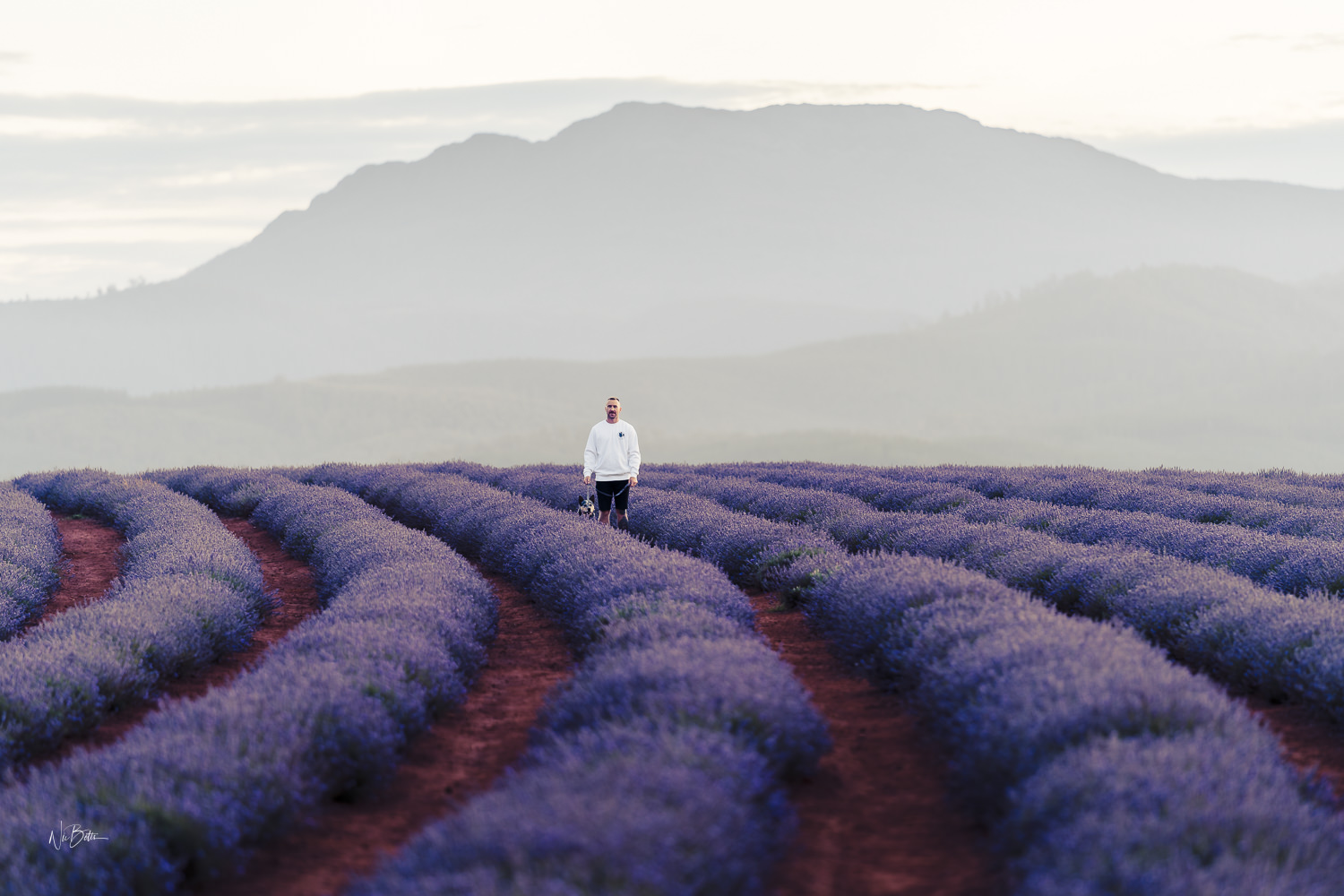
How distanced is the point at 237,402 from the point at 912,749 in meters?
141

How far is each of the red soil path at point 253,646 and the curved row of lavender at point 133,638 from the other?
0.19ft

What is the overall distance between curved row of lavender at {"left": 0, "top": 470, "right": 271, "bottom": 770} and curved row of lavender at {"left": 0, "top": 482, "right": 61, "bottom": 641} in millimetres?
645

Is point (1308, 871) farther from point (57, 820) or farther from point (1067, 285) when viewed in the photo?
point (1067, 285)

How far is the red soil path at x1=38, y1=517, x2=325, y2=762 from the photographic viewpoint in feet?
16.3

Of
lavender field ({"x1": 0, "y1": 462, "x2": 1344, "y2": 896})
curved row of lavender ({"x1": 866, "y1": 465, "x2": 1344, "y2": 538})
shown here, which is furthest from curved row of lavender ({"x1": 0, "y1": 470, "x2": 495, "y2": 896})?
curved row of lavender ({"x1": 866, "y1": 465, "x2": 1344, "y2": 538})

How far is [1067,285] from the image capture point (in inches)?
6073

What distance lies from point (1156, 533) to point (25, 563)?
10.3 meters

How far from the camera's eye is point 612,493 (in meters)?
10.5

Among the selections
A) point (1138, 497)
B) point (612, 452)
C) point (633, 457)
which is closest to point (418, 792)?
point (612, 452)

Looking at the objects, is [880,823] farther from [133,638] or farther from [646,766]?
[133,638]

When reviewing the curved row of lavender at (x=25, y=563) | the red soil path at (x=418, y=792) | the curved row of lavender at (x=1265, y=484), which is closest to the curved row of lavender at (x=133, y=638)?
the curved row of lavender at (x=25, y=563)

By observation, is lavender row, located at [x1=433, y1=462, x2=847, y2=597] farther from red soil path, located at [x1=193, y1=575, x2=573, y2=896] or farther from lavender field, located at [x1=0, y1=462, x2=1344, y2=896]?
red soil path, located at [x1=193, y1=575, x2=573, y2=896]

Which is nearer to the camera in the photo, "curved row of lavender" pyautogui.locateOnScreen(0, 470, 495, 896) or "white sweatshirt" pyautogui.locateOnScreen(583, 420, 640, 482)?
"curved row of lavender" pyautogui.locateOnScreen(0, 470, 495, 896)
